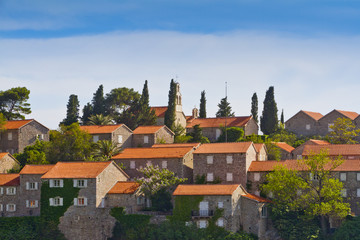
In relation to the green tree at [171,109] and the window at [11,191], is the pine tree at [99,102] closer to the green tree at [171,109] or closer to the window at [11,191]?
the green tree at [171,109]

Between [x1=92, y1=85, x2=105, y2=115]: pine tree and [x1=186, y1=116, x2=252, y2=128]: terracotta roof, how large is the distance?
16970 mm

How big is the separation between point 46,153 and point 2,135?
38.1 feet

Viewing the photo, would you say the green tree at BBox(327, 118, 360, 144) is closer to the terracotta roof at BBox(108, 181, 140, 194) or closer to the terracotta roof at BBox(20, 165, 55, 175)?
the terracotta roof at BBox(108, 181, 140, 194)

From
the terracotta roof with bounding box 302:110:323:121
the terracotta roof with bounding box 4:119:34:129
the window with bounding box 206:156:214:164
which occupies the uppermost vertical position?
the terracotta roof with bounding box 302:110:323:121

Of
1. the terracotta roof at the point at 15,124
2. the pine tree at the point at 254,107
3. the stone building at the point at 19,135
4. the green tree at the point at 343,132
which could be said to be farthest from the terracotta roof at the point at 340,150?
the terracotta roof at the point at 15,124

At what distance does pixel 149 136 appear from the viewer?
9606cm

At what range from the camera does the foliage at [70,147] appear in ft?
279

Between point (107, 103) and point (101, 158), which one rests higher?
point (107, 103)

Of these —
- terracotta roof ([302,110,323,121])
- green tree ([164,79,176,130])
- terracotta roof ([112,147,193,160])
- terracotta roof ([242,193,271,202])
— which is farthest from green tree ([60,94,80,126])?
terracotta roof ([242,193,271,202])

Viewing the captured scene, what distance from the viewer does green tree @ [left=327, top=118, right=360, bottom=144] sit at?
9319 centimetres

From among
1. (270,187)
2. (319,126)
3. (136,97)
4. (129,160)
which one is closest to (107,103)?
(136,97)

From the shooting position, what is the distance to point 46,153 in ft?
287

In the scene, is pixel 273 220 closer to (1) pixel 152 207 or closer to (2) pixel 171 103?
(1) pixel 152 207

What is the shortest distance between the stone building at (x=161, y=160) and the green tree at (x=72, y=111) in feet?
96.5
